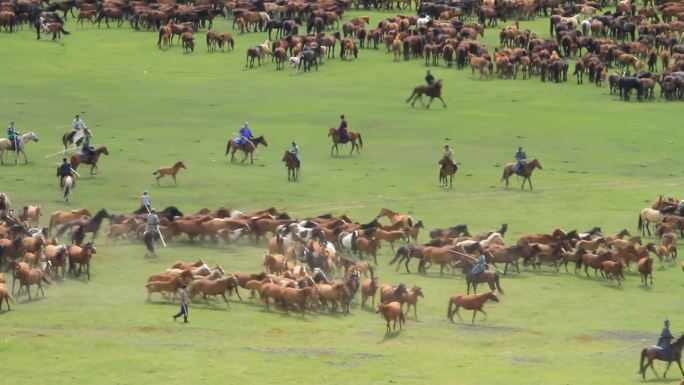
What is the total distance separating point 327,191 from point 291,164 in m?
1.65

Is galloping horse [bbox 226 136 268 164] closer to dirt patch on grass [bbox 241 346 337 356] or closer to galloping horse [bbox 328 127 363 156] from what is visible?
galloping horse [bbox 328 127 363 156]

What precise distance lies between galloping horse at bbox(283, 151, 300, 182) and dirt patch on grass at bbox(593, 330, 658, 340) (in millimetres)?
15625

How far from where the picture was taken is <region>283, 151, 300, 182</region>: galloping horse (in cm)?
4425

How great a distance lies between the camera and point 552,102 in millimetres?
58156

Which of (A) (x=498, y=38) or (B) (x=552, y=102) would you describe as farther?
(A) (x=498, y=38)

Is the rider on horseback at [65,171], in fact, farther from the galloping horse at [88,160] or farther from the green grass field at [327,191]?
the galloping horse at [88,160]

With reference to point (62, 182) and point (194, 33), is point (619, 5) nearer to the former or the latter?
point (194, 33)

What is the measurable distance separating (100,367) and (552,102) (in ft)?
113

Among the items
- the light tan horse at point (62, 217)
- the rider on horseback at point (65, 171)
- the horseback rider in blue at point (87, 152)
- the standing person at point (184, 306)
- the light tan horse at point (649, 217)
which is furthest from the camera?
the horseback rider in blue at point (87, 152)

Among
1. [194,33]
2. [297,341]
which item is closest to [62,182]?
[297,341]

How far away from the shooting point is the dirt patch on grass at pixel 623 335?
30.4 meters

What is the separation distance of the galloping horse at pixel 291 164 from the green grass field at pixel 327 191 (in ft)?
1.14

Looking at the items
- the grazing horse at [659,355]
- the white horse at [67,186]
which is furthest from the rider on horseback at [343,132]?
the grazing horse at [659,355]

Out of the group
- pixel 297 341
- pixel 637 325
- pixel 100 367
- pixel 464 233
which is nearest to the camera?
pixel 100 367
